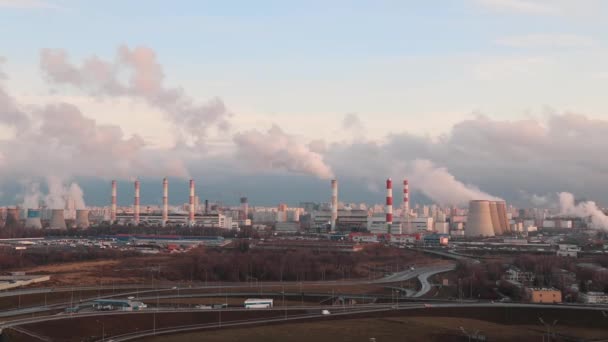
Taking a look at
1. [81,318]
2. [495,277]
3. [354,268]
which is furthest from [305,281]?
[81,318]

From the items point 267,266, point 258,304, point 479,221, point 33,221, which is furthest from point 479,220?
point 258,304

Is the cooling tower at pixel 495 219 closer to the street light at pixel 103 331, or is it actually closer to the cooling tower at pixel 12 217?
the cooling tower at pixel 12 217

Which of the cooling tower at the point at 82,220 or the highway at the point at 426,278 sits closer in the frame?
the highway at the point at 426,278

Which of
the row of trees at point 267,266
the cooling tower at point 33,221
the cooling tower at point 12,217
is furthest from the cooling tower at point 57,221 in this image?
the row of trees at point 267,266

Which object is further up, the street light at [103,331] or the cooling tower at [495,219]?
the cooling tower at [495,219]

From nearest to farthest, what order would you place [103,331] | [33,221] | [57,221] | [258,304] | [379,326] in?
[103,331] < [379,326] < [258,304] < [33,221] < [57,221]

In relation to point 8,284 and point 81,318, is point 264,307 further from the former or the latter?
point 8,284

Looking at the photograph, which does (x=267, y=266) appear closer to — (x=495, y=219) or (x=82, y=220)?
(x=495, y=219)

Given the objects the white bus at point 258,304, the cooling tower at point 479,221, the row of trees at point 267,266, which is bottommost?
the white bus at point 258,304
